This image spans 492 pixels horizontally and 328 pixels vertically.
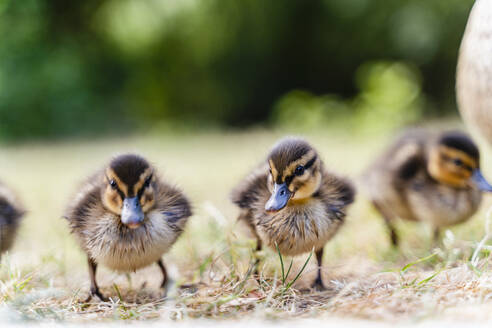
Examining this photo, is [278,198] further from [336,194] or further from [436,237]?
[436,237]

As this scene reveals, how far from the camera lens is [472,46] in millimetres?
2783

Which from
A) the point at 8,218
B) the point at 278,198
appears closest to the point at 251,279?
the point at 278,198

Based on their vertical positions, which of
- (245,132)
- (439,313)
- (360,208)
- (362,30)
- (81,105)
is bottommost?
(439,313)

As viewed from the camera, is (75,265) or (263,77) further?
(263,77)

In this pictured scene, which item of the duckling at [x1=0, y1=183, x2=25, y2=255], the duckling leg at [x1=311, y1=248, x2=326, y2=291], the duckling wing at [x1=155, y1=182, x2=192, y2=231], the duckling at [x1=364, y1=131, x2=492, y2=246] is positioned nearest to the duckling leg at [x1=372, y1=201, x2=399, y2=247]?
the duckling at [x1=364, y1=131, x2=492, y2=246]

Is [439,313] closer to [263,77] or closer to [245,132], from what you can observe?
[245,132]

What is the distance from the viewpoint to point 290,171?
219cm

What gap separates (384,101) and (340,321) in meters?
7.30

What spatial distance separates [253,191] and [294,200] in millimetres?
201

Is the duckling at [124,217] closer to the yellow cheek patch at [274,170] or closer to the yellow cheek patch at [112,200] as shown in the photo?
the yellow cheek patch at [112,200]

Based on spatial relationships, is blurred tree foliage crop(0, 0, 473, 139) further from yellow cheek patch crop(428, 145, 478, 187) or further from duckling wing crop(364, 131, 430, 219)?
yellow cheek patch crop(428, 145, 478, 187)

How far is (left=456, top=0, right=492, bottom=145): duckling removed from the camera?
266cm

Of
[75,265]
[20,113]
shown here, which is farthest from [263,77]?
[75,265]

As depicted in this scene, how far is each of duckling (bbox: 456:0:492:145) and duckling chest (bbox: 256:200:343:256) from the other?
99 centimetres
